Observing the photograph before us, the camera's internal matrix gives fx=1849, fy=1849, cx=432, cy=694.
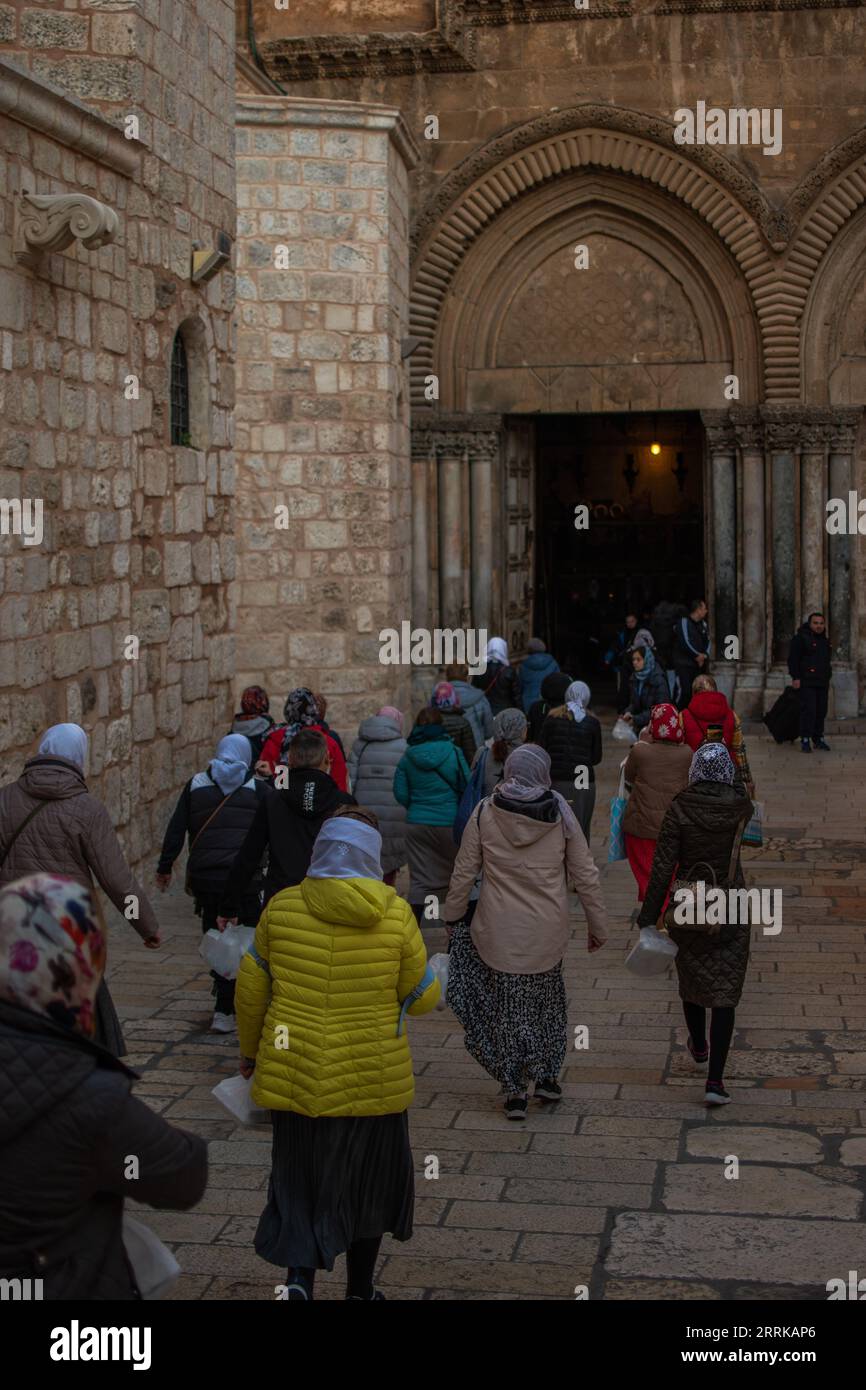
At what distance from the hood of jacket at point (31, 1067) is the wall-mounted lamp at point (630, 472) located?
73.7 feet

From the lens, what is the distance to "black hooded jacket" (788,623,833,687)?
1727cm

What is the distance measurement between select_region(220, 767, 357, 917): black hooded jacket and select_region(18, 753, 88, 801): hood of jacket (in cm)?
78

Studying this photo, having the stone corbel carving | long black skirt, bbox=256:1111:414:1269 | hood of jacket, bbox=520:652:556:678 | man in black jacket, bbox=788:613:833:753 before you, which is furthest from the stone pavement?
man in black jacket, bbox=788:613:833:753

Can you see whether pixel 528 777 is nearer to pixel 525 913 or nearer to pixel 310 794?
pixel 525 913

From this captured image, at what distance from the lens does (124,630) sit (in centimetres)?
1030

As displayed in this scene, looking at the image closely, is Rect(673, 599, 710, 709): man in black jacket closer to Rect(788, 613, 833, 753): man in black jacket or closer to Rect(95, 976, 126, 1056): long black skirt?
Rect(788, 613, 833, 753): man in black jacket

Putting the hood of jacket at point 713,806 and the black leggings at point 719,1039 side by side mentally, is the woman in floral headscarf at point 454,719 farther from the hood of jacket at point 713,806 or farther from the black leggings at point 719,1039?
the black leggings at point 719,1039

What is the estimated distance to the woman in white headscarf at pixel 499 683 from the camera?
1430 centimetres

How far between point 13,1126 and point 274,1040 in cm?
169

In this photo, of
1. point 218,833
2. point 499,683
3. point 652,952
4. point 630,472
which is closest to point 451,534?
point 499,683

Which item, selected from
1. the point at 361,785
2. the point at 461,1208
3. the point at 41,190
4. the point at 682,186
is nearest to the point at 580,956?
the point at 361,785

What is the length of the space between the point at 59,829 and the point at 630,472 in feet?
63.8

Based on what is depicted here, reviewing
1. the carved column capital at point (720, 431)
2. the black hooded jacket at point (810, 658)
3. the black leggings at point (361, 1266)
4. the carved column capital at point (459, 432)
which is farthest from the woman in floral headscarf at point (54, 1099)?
the carved column capital at point (720, 431)

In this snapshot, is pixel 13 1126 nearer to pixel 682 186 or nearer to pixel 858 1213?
pixel 858 1213
